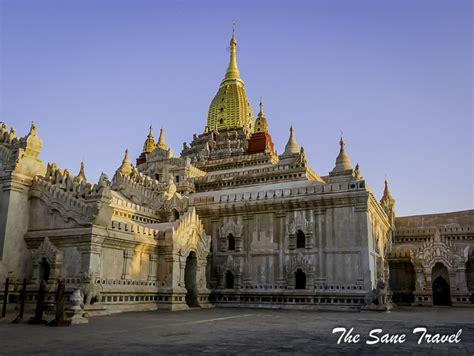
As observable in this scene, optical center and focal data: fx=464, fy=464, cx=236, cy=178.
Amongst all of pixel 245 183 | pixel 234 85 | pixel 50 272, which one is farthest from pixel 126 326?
pixel 234 85

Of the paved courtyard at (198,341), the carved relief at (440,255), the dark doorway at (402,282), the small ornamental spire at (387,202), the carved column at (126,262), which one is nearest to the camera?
the paved courtyard at (198,341)

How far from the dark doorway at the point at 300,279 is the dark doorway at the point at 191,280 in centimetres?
692

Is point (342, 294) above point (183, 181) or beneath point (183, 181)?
beneath

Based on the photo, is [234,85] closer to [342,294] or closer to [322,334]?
[342,294]

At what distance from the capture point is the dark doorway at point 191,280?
101 ft

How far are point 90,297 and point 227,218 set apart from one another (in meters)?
14.3

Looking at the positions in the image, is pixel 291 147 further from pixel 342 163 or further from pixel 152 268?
pixel 152 268

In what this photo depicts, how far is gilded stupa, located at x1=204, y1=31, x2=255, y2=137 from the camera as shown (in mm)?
66062

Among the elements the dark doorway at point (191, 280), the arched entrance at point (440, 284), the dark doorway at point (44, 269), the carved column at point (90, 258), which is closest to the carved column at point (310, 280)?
the dark doorway at point (191, 280)

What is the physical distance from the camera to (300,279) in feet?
105

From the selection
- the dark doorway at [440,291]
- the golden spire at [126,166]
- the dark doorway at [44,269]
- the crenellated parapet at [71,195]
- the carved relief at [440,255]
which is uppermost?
the golden spire at [126,166]

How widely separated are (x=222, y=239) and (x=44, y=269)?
13.6m

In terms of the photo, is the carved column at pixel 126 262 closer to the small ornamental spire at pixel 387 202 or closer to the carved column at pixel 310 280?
the carved column at pixel 310 280

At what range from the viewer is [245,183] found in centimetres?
4403
